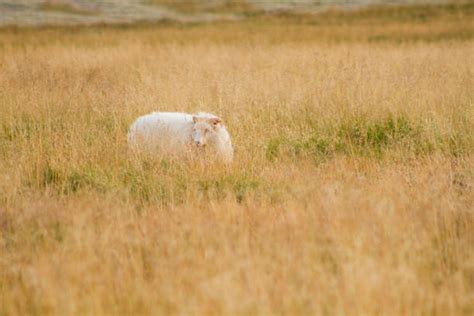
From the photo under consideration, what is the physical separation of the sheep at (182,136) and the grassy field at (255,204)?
0.67 feet

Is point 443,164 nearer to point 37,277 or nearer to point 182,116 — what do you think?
point 182,116

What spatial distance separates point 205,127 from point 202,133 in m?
0.11

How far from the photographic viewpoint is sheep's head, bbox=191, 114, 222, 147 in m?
6.49

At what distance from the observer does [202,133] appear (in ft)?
21.4

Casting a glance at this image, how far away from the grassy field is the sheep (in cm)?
21

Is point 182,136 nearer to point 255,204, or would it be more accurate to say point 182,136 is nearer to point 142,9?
point 255,204

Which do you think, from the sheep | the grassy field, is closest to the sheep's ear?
the sheep

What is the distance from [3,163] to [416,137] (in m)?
4.86

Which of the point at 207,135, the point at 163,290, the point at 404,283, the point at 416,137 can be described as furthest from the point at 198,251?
the point at 416,137

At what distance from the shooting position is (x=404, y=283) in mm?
3250

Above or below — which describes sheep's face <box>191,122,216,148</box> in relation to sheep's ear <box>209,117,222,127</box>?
below

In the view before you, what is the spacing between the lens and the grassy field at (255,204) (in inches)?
128

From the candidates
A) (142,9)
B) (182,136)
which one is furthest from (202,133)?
(142,9)

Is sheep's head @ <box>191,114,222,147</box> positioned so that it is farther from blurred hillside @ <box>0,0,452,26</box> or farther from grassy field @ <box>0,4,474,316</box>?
blurred hillside @ <box>0,0,452,26</box>
